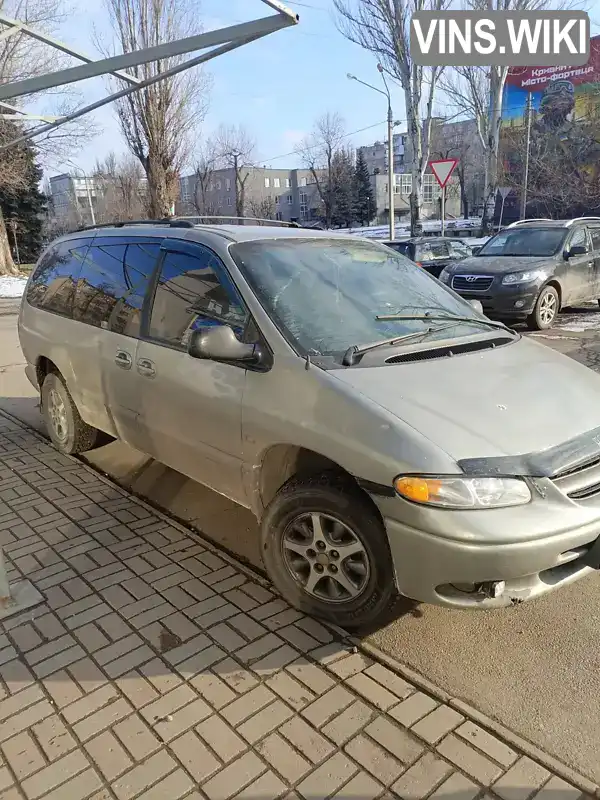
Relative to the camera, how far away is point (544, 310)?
33.3 feet

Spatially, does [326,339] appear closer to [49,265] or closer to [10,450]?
[49,265]

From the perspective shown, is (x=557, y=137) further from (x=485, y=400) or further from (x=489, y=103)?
(x=485, y=400)

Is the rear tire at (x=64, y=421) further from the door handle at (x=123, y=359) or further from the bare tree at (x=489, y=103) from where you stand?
the bare tree at (x=489, y=103)

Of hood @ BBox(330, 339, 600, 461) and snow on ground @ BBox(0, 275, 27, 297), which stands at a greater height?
hood @ BBox(330, 339, 600, 461)

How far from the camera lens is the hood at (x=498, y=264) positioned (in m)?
10.1

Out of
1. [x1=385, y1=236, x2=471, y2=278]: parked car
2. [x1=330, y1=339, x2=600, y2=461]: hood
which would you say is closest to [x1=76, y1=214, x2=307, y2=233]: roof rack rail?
[x1=330, y1=339, x2=600, y2=461]: hood

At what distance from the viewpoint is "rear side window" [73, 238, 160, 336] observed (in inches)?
153

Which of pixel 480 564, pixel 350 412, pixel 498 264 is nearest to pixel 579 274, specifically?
pixel 498 264

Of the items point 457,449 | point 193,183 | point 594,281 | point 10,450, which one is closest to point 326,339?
point 457,449

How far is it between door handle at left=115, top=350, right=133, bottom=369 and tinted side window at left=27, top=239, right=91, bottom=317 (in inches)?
37.3

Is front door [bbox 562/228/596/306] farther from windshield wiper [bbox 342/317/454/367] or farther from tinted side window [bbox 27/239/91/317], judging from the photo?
tinted side window [bbox 27/239/91/317]

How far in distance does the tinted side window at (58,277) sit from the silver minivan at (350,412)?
Answer: 1.76 feet

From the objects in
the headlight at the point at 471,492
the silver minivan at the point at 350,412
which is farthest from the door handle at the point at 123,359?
the headlight at the point at 471,492

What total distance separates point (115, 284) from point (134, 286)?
287 millimetres
